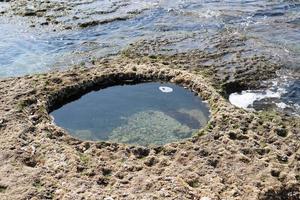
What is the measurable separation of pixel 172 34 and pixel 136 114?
742 cm

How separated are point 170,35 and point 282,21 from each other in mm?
5406

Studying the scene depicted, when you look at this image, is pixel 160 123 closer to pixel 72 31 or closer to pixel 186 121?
pixel 186 121

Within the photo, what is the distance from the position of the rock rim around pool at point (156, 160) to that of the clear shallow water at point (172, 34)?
3.24m

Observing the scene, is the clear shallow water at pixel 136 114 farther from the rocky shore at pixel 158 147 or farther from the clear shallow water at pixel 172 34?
the clear shallow water at pixel 172 34

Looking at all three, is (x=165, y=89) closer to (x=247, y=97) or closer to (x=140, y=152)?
(x=247, y=97)

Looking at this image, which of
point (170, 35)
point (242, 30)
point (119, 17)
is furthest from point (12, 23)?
point (242, 30)

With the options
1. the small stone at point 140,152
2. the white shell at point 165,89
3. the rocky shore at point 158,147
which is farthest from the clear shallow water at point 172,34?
the small stone at point 140,152

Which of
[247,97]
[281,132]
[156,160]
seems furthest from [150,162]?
[247,97]

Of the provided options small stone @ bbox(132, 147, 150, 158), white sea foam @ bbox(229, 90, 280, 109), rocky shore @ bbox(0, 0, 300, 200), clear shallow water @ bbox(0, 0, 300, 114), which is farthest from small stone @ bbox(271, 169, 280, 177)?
clear shallow water @ bbox(0, 0, 300, 114)

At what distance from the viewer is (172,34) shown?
21.9m

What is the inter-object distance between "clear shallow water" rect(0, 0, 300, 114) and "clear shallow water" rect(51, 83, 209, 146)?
2851mm

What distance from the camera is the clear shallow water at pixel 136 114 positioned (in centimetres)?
1445

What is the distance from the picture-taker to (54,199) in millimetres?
11414

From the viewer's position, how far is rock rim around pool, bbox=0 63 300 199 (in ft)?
38.2
